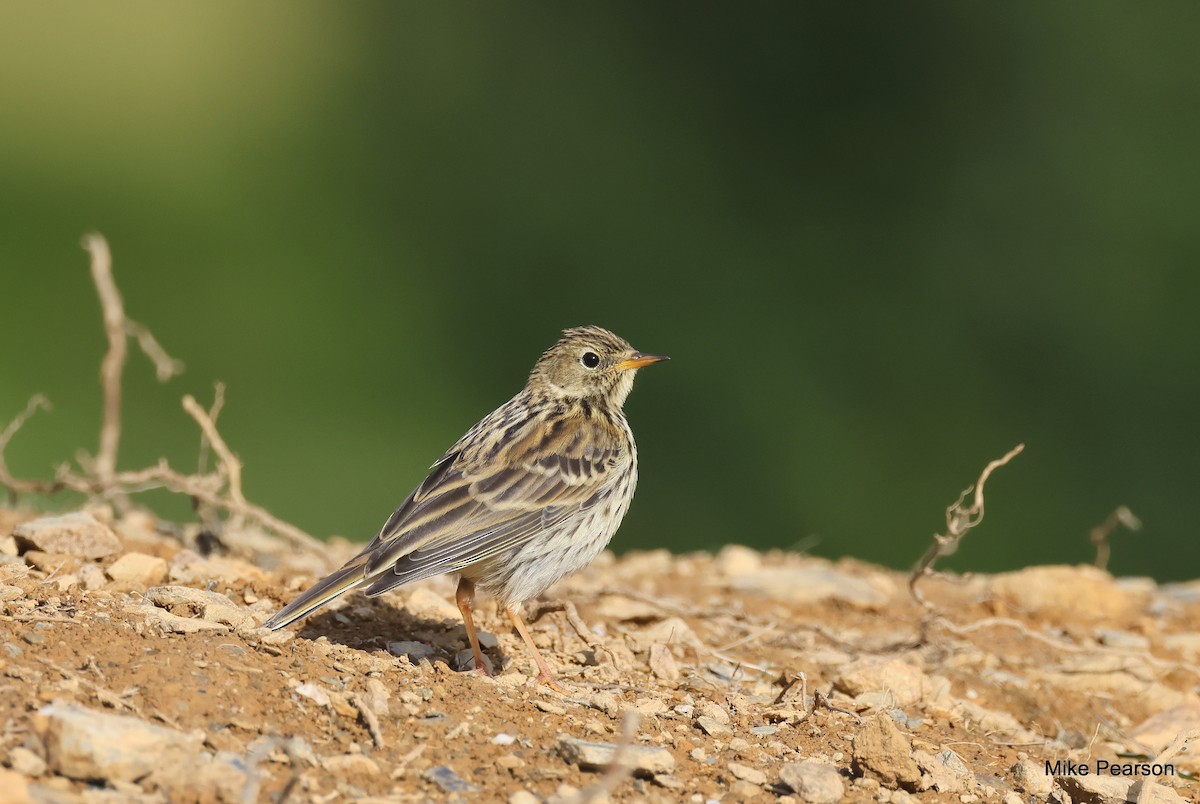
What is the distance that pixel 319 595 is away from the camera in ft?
15.0

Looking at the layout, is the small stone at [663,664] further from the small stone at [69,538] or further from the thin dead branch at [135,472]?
the small stone at [69,538]

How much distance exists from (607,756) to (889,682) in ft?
6.00

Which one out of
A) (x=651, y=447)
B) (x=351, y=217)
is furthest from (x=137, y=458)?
(x=651, y=447)

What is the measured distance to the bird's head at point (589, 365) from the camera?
6004 millimetres

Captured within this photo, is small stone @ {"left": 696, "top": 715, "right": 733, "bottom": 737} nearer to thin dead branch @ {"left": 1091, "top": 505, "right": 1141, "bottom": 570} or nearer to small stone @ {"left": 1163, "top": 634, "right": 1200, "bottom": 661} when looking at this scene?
thin dead branch @ {"left": 1091, "top": 505, "right": 1141, "bottom": 570}

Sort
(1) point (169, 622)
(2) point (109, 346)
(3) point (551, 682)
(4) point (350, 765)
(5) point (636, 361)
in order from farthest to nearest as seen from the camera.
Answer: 1. (2) point (109, 346)
2. (5) point (636, 361)
3. (3) point (551, 682)
4. (1) point (169, 622)
5. (4) point (350, 765)

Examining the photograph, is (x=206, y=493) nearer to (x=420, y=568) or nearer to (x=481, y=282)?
(x=420, y=568)

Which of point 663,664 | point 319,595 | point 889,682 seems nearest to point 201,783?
point 319,595

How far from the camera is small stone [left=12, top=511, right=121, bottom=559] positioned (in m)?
5.15

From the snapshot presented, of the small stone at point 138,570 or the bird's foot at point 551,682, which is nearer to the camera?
the bird's foot at point 551,682

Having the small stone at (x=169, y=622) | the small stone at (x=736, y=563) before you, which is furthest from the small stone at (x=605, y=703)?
the small stone at (x=736, y=563)

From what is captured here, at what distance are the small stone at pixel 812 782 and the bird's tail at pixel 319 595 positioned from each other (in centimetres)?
162

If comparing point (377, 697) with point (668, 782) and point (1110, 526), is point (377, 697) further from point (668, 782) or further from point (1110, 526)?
point (1110, 526)

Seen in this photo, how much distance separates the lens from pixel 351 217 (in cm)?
1225
